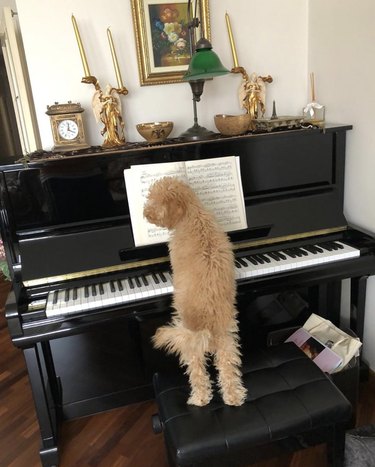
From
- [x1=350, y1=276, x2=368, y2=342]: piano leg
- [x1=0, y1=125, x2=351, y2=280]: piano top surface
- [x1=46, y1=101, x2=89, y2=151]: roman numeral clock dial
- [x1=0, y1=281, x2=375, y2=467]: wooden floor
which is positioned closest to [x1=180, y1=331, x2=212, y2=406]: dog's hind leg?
[x1=0, y1=125, x2=351, y2=280]: piano top surface

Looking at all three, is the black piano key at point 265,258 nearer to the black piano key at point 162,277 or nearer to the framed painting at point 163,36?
the black piano key at point 162,277

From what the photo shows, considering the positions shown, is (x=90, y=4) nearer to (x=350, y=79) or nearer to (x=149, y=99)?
(x=149, y=99)

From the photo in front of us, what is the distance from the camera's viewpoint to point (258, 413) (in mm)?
1181

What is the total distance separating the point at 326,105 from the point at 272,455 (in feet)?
5.15

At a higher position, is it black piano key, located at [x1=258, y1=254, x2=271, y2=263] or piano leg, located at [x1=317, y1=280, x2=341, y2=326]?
black piano key, located at [x1=258, y1=254, x2=271, y2=263]

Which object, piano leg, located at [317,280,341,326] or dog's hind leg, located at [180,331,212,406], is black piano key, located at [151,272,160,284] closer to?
dog's hind leg, located at [180,331,212,406]

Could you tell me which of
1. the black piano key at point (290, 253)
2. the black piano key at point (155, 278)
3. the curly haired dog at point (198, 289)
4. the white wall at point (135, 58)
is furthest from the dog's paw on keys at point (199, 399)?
the white wall at point (135, 58)

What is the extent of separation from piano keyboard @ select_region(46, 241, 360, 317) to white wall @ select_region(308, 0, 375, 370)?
0.31m

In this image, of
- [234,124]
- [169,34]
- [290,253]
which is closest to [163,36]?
[169,34]

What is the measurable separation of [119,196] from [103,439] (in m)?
1.08

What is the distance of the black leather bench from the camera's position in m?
1.12

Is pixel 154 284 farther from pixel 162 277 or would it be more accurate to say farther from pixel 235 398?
pixel 235 398

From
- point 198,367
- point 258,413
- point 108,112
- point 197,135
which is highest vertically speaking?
point 108,112

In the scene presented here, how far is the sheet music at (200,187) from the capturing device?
1517 mm
